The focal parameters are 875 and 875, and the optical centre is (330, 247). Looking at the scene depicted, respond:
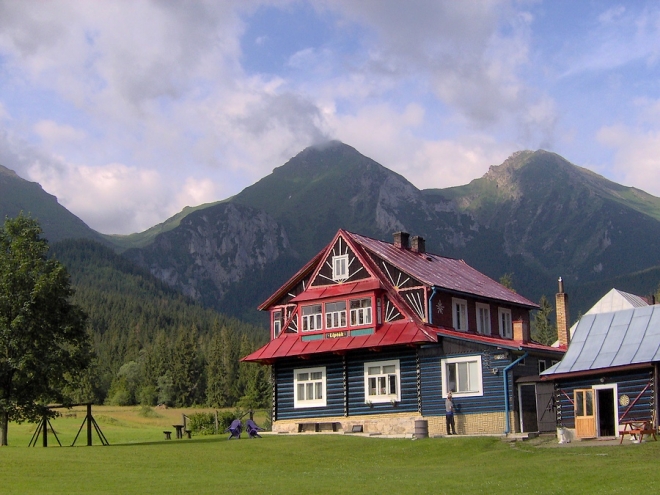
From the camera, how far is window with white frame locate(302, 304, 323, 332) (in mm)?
50331

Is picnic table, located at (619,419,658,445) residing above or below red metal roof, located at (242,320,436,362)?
below

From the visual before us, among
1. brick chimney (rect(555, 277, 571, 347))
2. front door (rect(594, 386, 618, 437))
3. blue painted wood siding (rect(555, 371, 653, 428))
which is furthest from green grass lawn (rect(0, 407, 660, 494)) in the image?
brick chimney (rect(555, 277, 571, 347))

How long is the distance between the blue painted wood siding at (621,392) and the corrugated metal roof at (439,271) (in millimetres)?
11135

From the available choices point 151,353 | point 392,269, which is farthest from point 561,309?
point 151,353

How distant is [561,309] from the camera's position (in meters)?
53.2

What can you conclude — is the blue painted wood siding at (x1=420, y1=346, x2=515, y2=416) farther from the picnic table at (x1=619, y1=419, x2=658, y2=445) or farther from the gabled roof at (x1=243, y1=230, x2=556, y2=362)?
the picnic table at (x1=619, y1=419, x2=658, y2=445)

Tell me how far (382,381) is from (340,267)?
7.60 metres

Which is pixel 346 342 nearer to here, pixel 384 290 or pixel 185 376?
pixel 384 290

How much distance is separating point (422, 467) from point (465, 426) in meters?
13.1

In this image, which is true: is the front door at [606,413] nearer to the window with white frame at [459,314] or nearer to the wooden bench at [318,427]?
the window with white frame at [459,314]

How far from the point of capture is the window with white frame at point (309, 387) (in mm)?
49344

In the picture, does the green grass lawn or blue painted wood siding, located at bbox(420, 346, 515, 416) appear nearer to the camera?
the green grass lawn

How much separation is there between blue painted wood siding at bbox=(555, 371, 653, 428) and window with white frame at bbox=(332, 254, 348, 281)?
15.9 meters

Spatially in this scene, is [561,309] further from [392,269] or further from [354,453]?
Result: [354,453]
